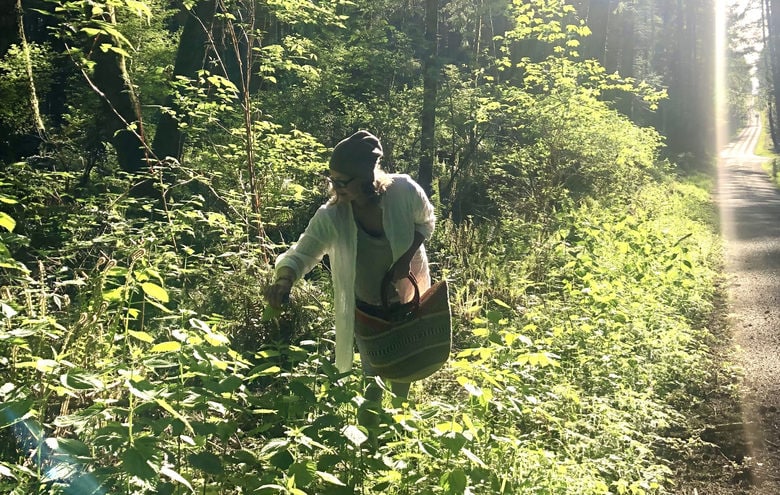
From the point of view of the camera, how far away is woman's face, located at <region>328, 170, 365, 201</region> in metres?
3.35

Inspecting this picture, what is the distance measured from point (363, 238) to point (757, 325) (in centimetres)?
554

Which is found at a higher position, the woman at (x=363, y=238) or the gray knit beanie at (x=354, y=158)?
the gray knit beanie at (x=354, y=158)

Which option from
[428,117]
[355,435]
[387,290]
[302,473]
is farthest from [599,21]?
[302,473]

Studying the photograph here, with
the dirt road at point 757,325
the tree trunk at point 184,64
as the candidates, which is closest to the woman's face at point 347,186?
the dirt road at point 757,325

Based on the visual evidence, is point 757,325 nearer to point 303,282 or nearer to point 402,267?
point 303,282

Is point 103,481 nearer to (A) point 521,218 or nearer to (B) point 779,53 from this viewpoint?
(A) point 521,218

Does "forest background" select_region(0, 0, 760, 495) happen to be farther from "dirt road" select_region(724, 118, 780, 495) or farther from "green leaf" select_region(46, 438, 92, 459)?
"dirt road" select_region(724, 118, 780, 495)

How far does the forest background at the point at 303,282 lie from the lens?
2438 millimetres

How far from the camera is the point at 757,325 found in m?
6.96

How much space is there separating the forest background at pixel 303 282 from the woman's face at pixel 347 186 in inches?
30.3

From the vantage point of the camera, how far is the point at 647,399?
4.86 m

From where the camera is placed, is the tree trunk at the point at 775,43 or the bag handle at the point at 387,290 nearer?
the bag handle at the point at 387,290

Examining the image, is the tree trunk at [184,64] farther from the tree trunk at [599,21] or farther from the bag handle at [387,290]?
the tree trunk at [599,21]

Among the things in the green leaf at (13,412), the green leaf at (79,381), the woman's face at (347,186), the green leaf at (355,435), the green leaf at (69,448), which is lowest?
the green leaf at (355,435)
